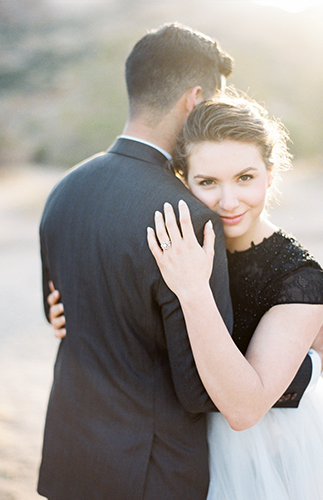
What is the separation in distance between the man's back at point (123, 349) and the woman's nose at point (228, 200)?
205 millimetres

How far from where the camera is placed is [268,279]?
5.76 feet

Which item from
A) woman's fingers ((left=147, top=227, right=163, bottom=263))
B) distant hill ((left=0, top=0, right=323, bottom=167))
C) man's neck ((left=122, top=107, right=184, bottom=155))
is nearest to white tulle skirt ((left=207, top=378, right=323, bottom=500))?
woman's fingers ((left=147, top=227, right=163, bottom=263))

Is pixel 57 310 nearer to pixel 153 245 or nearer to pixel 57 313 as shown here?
pixel 57 313

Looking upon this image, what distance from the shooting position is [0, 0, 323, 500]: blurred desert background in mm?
5184

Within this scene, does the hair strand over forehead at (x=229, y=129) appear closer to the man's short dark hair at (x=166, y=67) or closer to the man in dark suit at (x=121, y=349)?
the man in dark suit at (x=121, y=349)

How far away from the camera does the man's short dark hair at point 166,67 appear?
2.00m

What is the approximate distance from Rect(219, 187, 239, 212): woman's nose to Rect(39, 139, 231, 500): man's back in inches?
8.1

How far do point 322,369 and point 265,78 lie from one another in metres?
38.9

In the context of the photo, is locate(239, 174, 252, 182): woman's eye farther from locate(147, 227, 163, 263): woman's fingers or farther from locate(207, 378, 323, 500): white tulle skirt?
locate(207, 378, 323, 500): white tulle skirt

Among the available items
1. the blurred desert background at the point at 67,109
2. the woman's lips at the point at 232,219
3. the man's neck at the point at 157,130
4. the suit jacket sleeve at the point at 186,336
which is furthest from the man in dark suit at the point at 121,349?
the blurred desert background at the point at 67,109

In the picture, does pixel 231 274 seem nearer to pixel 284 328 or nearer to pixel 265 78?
pixel 284 328

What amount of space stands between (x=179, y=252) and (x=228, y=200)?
382mm

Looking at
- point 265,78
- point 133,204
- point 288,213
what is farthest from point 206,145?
point 265,78

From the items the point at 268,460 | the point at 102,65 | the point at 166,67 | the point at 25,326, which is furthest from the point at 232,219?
the point at 102,65
